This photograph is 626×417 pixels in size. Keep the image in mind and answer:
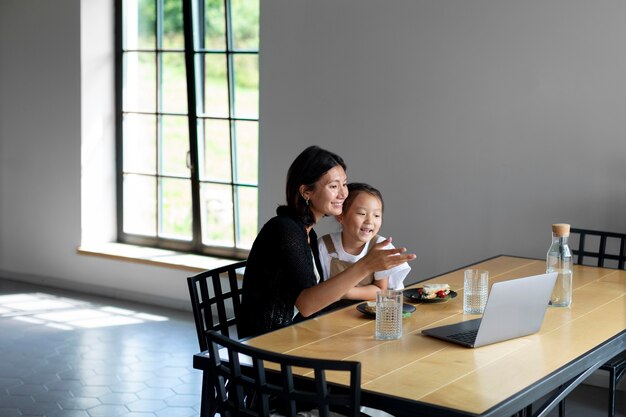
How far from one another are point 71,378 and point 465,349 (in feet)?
8.79

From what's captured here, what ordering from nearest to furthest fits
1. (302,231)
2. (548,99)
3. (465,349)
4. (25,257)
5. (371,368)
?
(371,368)
(465,349)
(302,231)
(548,99)
(25,257)

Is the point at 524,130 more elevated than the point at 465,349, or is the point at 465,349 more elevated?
the point at 524,130

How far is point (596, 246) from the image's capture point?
4.45 meters

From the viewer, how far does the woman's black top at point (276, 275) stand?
2.94 meters

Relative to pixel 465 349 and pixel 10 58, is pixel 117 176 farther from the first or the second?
pixel 465 349

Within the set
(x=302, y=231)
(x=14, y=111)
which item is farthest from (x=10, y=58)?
(x=302, y=231)

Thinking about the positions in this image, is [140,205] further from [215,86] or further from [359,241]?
[359,241]

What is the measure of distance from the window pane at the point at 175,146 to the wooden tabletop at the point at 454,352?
3481 mm

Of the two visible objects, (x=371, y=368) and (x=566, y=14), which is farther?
(x=566, y=14)

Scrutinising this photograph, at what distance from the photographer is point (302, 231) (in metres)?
3.04

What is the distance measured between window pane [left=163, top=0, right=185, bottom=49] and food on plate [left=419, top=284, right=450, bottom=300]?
3640mm

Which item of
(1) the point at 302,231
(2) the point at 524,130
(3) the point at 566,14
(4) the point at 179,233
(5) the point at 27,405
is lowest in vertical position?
(5) the point at 27,405

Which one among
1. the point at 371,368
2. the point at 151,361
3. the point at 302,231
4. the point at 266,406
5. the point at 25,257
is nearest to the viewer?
the point at 266,406

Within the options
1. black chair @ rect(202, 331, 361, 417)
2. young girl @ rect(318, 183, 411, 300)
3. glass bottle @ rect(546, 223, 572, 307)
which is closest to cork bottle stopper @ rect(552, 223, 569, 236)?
glass bottle @ rect(546, 223, 572, 307)
